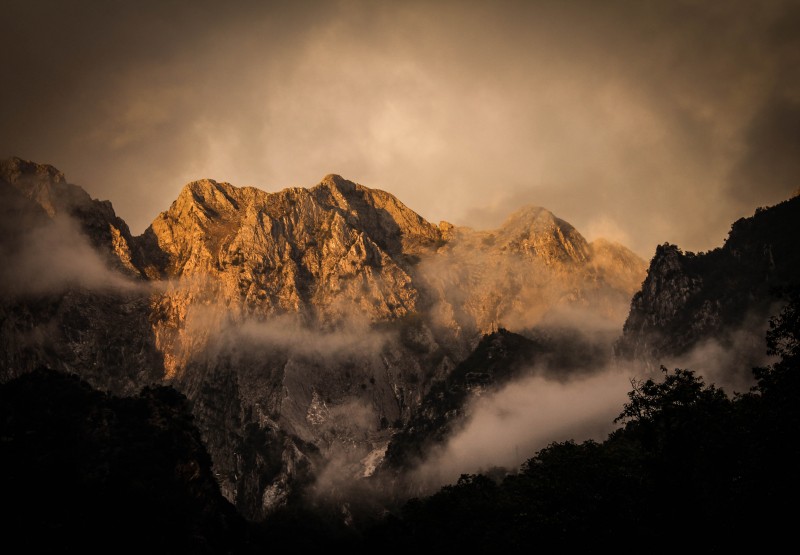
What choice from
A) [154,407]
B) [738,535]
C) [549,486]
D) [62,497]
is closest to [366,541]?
[154,407]

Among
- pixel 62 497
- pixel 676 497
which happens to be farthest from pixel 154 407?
pixel 676 497

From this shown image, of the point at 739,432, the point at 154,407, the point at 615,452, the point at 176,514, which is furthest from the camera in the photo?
the point at 154,407

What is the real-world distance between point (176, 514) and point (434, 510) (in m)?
51.8

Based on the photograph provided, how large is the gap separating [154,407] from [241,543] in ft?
130

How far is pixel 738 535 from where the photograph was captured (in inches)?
2505

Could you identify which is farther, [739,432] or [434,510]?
[434,510]

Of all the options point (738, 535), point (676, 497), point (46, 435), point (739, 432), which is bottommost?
point (738, 535)

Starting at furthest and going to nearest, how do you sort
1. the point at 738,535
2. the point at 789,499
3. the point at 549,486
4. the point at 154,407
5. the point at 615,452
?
the point at 154,407
the point at 615,452
the point at 549,486
the point at 738,535
the point at 789,499

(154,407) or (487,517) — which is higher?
(154,407)

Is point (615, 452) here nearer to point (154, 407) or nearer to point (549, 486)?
point (549, 486)

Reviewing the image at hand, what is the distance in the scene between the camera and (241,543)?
166 m

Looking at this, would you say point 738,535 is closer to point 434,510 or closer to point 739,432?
point 739,432

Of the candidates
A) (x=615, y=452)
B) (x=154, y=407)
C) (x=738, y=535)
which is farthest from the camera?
(x=154, y=407)

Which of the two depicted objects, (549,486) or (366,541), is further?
(366,541)
